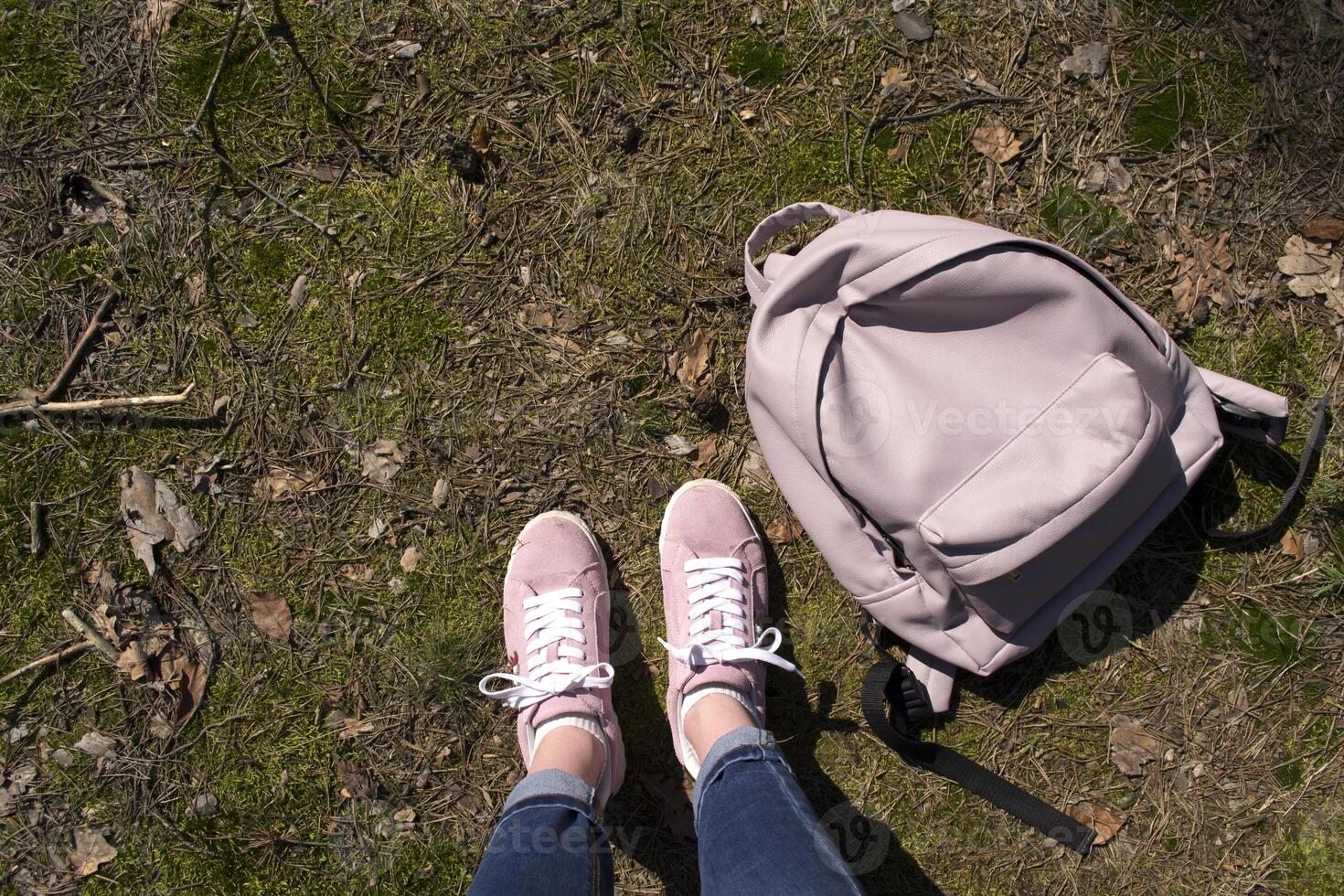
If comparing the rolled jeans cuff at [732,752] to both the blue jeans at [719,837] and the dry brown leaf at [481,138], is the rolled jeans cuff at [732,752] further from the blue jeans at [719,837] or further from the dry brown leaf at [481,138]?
the dry brown leaf at [481,138]

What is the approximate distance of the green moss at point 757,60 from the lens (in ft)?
8.14

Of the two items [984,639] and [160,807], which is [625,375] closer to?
[984,639]

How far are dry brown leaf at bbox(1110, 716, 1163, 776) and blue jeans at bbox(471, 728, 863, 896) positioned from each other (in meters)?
1.22

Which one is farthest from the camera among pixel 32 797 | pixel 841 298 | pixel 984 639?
pixel 32 797

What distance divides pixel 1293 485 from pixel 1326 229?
91 cm

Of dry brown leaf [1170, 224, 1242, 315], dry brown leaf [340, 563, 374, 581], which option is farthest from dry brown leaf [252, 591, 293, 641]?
dry brown leaf [1170, 224, 1242, 315]

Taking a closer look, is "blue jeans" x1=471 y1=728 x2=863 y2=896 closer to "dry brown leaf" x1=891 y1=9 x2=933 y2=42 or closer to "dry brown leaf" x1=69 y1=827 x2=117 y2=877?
"dry brown leaf" x1=69 y1=827 x2=117 y2=877

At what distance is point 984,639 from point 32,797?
10.3 feet

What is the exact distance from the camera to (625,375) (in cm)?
248

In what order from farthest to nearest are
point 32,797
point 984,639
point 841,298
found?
point 32,797, point 984,639, point 841,298

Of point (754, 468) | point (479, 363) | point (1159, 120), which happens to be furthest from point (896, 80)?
point (479, 363)

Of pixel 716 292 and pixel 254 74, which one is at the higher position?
pixel 254 74

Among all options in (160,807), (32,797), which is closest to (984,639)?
(160,807)

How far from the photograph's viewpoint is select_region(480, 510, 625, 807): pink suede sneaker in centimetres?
236
